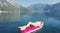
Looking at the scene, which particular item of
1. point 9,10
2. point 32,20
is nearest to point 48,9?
point 32,20

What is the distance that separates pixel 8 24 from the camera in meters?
2.00

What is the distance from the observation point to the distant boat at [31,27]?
1943 millimetres

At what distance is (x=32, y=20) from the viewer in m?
2.02

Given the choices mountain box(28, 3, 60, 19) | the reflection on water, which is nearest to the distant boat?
the reflection on water

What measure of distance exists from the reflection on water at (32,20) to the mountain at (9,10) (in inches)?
2.7

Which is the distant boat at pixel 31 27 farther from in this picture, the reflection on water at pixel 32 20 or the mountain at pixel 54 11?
the mountain at pixel 54 11

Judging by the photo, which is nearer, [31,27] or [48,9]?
[31,27]

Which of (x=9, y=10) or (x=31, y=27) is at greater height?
(x=9, y=10)

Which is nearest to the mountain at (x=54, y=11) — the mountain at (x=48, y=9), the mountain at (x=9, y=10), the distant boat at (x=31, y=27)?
the mountain at (x=48, y=9)

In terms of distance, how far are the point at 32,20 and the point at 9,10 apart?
1.12 feet

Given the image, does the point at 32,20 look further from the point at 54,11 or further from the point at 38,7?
the point at 54,11

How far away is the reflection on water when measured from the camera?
1.97m

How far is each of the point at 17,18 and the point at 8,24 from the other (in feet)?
0.48

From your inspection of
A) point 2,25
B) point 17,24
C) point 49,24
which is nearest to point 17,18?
point 17,24
